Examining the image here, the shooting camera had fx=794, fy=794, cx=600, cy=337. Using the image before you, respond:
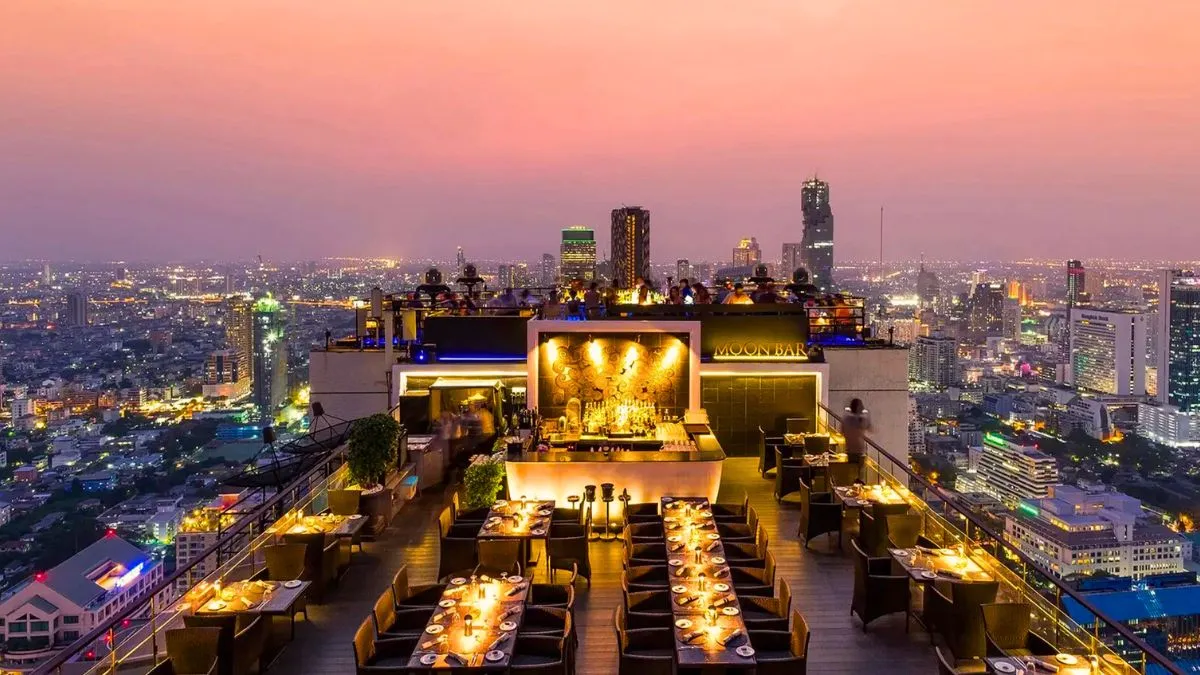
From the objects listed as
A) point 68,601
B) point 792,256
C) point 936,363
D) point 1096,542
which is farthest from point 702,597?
point 792,256

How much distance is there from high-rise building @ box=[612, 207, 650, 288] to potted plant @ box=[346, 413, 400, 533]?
55245mm

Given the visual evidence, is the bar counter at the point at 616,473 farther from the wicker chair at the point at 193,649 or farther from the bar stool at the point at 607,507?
the wicker chair at the point at 193,649

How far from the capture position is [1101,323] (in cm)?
6012

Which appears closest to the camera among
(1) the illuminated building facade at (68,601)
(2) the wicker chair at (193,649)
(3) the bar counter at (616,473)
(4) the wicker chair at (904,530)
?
(2) the wicker chair at (193,649)

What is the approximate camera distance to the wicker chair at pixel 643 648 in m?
5.33

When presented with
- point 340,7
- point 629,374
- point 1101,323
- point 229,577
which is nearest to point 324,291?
point 340,7

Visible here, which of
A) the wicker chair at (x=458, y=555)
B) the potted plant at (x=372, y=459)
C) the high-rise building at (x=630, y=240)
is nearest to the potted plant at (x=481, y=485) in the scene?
the wicker chair at (x=458, y=555)

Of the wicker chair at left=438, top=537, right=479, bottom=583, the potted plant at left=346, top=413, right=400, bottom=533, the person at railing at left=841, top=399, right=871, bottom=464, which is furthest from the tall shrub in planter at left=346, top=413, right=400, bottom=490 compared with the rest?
the person at railing at left=841, top=399, right=871, bottom=464

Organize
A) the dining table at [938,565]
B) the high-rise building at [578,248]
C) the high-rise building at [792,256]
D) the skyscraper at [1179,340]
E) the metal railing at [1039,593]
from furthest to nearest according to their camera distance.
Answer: the high-rise building at [792,256] → the high-rise building at [578,248] → the skyscraper at [1179,340] → the dining table at [938,565] → the metal railing at [1039,593]

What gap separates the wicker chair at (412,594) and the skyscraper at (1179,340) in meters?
59.3

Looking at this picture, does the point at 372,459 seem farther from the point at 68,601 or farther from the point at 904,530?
the point at 68,601

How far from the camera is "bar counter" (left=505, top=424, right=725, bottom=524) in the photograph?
10.1 metres

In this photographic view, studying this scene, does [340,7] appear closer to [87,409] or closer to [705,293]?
[705,293]

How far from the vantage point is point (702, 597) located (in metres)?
6.01
